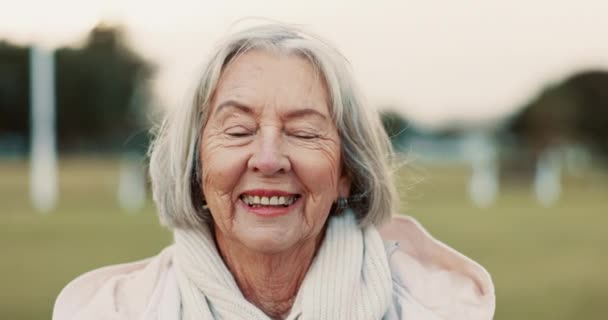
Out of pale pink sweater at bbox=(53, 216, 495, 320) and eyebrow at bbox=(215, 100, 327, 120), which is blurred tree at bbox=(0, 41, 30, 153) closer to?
pale pink sweater at bbox=(53, 216, 495, 320)

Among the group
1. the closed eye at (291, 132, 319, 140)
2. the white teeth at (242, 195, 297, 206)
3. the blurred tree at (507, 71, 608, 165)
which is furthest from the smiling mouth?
the blurred tree at (507, 71, 608, 165)

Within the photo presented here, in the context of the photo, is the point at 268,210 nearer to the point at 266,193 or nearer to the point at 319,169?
the point at 266,193

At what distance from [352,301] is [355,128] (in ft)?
1.63

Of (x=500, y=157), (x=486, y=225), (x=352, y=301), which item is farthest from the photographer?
(x=500, y=157)

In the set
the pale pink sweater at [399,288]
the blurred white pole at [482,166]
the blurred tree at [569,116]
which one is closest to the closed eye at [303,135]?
the pale pink sweater at [399,288]

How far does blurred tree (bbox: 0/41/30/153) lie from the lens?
44344 mm

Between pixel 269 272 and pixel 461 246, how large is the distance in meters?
9.49

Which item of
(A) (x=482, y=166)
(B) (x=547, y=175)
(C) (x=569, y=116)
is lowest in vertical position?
(A) (x=482, y=166)

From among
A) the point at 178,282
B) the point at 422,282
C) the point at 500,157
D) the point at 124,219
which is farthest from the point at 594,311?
the point at 500,157

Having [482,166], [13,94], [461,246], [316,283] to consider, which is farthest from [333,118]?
[13,94]

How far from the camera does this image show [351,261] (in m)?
2.53

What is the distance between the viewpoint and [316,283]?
8.18 ft

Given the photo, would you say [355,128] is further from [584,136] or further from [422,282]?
[584,136]

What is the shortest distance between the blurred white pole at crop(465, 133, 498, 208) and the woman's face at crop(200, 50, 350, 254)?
85.6 feet
